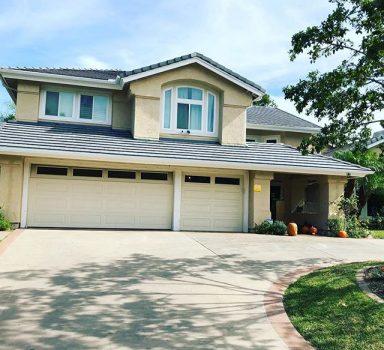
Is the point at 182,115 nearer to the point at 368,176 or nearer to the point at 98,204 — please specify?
the point at 98,204

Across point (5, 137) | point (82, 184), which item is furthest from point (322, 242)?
point (5, 137)

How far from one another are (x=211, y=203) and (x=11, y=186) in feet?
24.7

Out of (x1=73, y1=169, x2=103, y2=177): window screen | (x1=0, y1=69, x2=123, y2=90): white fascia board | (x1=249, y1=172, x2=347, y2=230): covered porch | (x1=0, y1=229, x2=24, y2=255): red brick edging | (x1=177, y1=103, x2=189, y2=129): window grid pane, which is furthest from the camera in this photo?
(x1=177, y1=103, x2=189, y2=129): window grid pane

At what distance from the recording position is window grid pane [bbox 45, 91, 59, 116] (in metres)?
17.6

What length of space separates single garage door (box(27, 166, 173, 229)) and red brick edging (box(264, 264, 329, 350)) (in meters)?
8.76

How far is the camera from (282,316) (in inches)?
240

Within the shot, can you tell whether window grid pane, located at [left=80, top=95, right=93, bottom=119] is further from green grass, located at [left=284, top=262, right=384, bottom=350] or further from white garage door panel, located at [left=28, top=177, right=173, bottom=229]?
green grass, located at [left=284, top=262, right=384, bottom=350]

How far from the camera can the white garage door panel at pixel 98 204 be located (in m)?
15.7

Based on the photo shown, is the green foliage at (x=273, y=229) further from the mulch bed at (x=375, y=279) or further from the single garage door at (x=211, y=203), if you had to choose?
the mulch bed at (x=375, y=279)

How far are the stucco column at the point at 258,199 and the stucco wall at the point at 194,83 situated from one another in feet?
6.41

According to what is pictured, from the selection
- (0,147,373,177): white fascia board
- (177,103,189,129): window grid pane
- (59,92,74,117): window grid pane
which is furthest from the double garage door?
(59,92,74,117): window grid pane

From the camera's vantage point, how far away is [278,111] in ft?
84.6

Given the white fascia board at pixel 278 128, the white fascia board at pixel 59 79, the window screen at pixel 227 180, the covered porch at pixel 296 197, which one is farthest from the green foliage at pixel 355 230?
the white fascia board at pixel 59 79

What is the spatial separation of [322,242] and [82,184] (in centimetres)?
890
